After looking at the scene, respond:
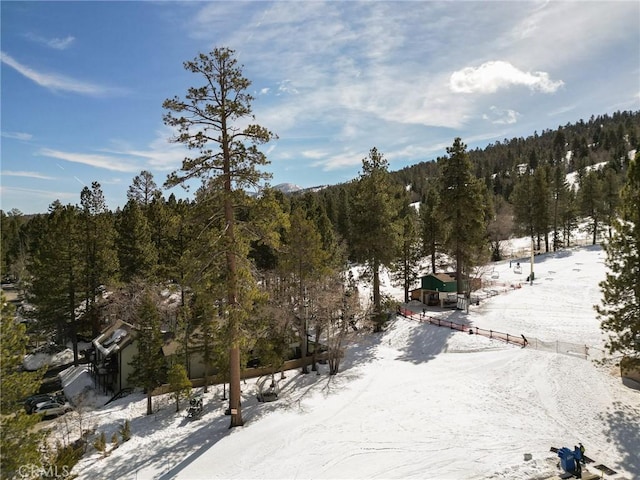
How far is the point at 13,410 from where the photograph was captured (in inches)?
385

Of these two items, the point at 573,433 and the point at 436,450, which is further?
the point at 573,433

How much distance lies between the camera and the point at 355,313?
26844 millimetres

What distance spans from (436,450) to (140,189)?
1581 inches

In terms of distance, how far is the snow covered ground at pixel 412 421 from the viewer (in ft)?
42.7

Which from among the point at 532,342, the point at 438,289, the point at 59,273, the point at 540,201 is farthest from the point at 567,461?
the point at 540,201

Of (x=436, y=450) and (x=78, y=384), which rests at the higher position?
(x=436, y=450)

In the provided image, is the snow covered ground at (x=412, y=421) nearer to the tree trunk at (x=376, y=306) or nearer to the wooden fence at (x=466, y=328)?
the wooden fence at (x=466, y=328)

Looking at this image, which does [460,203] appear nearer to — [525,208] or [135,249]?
[135,249]

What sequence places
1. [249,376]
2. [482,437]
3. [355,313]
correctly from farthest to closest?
[355,313], [249,376], [482,437]

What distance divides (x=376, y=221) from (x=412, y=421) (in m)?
17.7

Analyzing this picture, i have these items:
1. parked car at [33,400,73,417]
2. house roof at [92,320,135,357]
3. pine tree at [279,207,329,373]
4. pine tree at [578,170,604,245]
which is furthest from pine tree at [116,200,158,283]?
pine tree at [578,170,604,245]

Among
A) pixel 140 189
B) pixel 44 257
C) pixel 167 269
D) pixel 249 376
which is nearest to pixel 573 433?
pixel 249 376

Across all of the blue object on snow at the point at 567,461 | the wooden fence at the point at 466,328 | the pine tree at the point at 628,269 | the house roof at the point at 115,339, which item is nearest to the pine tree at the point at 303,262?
the wooden fence at the point at 466,328

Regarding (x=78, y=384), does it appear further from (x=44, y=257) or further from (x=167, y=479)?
(x=167, y=479)
